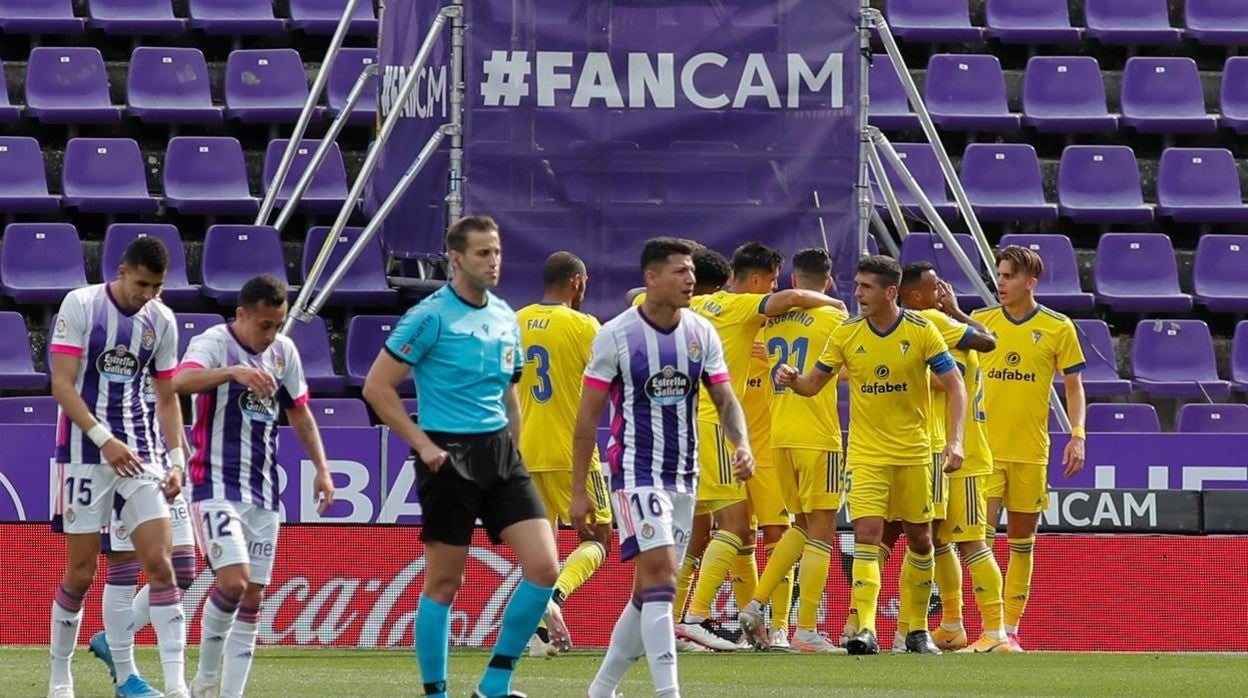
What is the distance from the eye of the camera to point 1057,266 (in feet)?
55.1

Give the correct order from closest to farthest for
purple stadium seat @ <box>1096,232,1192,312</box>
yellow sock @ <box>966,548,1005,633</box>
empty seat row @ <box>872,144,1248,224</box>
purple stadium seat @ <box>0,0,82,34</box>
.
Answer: yellow sock @ <box>966,548,1005,633</box>, purple stadium seat @ <box>1096,232,1192,312</box>, empty seat row @ <box>872,144,1248,224</box>, purple stadium seat @ <box>0,0,82,34</box>

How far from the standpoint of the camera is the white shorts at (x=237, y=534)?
7977 millimetres

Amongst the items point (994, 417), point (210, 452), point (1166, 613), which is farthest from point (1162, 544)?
point (210, 452)

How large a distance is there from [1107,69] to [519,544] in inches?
A: 509

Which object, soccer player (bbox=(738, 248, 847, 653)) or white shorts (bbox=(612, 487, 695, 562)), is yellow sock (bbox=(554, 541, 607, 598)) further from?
white shorts (bbox=(612, 487, 695, 562))

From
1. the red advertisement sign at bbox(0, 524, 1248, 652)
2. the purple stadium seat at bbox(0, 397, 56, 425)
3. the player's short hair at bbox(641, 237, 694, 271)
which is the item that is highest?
the player's short hair at bbox(641, 237, 694, 271)

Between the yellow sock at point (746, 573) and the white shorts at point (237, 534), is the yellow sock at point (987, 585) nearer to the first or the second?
the yellow sock at point (746, 573)

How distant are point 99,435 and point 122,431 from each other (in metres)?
0.26

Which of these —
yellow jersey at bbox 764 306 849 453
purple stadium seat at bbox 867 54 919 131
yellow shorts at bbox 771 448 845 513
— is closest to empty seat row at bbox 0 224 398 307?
purple stadium seat at bbox 867 54 919 131

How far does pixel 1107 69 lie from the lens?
19156 mm

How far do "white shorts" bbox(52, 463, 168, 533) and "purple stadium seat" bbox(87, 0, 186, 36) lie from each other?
34.2ft

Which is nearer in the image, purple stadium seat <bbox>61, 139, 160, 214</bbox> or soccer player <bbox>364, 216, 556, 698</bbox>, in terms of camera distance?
soccer player <bbox>364, 216, 556, 698</bbox>

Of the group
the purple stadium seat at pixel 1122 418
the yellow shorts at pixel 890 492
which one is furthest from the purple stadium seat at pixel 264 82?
the yellow shorts at pixel 890 492

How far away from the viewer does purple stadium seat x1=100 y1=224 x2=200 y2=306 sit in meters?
15.9
